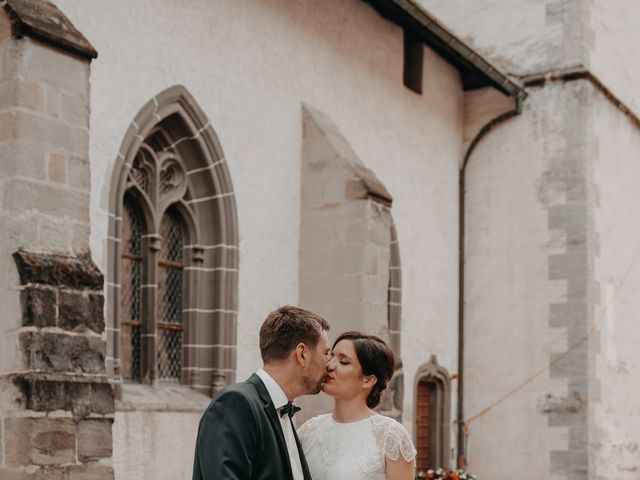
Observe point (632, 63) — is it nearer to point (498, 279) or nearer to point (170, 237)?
point (498, 279)

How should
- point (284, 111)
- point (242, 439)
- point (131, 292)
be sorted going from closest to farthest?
point (242, 439) < point (131, 292) < point (284, 111)

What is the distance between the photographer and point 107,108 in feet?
28.1

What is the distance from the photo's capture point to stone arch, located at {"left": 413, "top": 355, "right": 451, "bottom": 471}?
46.0 feet

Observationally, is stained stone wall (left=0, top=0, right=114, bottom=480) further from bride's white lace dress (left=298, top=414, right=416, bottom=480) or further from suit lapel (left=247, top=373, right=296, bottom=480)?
suit lapel (left=247, top=373, right=296, bottom=480)

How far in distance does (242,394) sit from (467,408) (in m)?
11.5

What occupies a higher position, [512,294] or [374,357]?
[374,357]

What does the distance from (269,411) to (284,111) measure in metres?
7.33

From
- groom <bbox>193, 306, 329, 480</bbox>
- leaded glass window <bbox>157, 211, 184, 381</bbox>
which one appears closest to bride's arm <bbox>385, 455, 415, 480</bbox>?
groom <bbox>193, 306, 329, 480</bbox>

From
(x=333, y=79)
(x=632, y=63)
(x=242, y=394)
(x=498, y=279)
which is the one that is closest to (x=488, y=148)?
(x=498, y=279)

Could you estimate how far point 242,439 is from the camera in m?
3.58

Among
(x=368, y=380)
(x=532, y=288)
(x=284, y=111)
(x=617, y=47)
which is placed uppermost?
(x=617, y=47)

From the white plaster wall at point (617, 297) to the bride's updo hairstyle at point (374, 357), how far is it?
1015 centimetres

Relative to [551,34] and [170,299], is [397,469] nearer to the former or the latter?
[170,299]

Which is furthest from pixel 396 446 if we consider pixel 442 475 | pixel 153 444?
pixel 442 475
